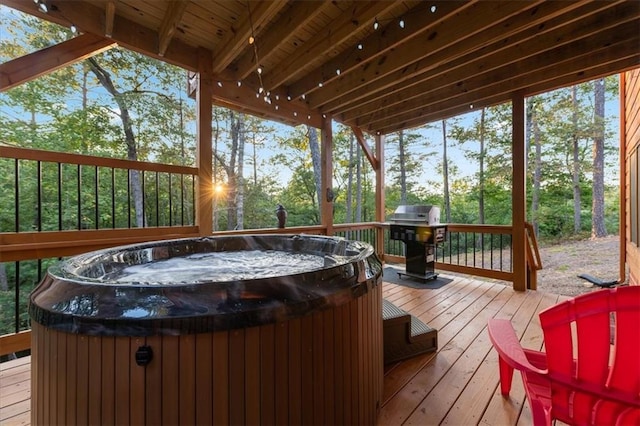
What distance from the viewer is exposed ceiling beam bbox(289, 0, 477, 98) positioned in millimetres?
2352

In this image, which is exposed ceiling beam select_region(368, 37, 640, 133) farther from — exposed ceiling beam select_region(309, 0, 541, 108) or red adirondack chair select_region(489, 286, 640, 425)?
red adirondack chair select_region(489, 286, 640, 425)

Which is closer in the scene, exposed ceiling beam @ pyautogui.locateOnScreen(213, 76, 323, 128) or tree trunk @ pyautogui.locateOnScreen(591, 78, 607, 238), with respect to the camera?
exposed ceiling beam @ pyautogui.locateOnScreen(213, 76, 323, 128)

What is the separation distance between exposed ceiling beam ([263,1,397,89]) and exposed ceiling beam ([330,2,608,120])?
989 millimetres

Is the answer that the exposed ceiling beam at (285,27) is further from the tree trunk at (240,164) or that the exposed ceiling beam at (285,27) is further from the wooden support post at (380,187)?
the tree trunk at (240,164)

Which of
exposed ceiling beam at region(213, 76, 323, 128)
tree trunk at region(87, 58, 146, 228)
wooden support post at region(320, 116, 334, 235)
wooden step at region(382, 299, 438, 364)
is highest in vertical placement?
tree trunk at region(87, 58, 146, 228)

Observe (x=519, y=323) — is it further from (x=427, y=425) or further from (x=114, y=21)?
(x=114, y=21)

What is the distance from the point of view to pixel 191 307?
0.98 metres

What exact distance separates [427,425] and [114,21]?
13.5 ft

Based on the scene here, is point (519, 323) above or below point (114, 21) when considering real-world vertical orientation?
below

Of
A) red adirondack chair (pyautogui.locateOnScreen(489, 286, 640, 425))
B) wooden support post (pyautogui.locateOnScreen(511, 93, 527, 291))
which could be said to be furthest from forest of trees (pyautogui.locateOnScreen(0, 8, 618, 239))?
red adirondack chair (pyautogui.locateOnScreen(489, 286, 640, 425))

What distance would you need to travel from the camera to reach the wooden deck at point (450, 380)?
1.60 m

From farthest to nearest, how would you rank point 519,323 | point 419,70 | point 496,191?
point 496,191, point 419,70, point 519,323

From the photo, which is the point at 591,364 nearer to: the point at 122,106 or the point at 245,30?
A: the point at 245,30

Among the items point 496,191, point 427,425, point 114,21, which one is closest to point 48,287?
point 427,425
